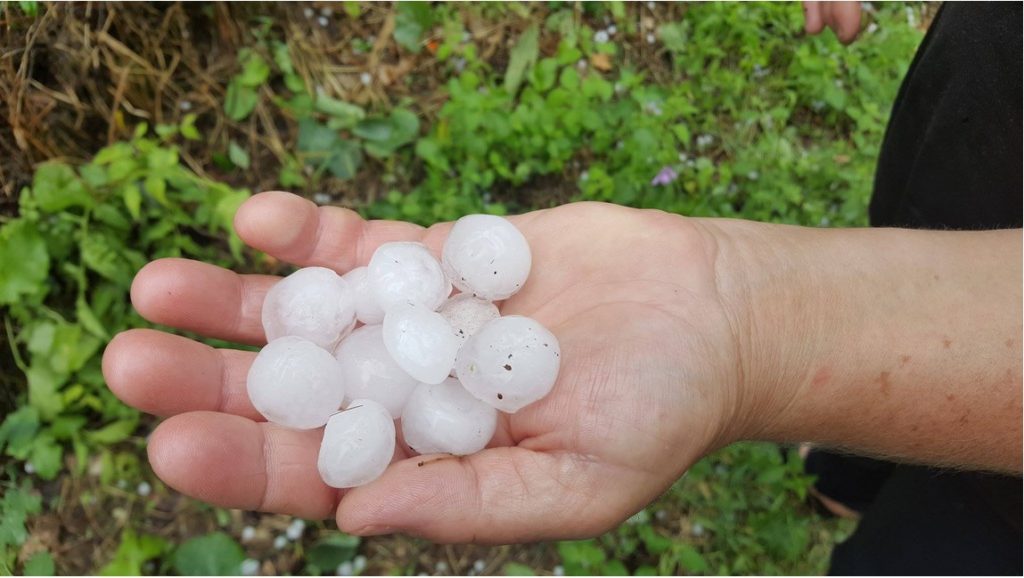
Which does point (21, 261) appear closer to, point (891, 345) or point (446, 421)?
point (446, 421)

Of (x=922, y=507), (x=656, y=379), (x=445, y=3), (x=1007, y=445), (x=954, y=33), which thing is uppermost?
(x=954, y=33)

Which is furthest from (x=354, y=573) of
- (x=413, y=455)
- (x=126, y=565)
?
(x=413, y=455)

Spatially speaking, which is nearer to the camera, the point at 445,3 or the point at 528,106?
the point at 528,106

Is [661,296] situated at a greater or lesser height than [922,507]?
greater

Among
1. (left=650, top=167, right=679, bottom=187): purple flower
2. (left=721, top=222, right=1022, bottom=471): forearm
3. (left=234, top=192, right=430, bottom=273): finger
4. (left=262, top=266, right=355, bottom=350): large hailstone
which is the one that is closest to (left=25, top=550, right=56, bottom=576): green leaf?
(left=262, top=266, right=355, bottom=350): large hailstone

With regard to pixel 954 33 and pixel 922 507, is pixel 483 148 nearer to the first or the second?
pixel 954 33

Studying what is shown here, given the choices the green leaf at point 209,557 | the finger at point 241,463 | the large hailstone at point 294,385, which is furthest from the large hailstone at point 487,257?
the green leaf at point 209,557
